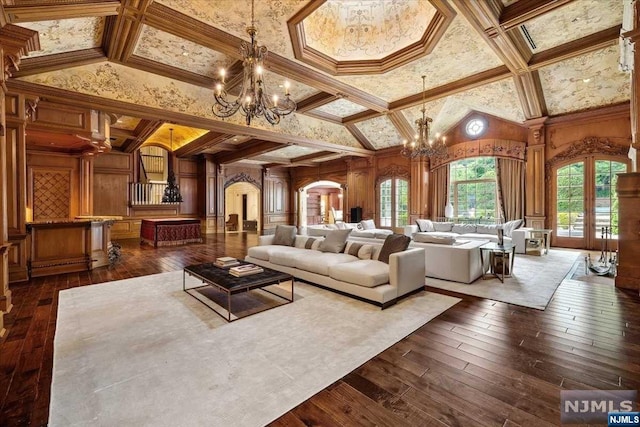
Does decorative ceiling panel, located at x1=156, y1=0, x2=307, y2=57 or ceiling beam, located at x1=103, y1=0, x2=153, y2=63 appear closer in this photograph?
ceiling beam, located at x1=103, y1=0, x2=153, y2=63

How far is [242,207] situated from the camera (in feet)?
52.0

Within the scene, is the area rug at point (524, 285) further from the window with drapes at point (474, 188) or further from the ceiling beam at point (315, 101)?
the ceiling beam at point (315, 101)

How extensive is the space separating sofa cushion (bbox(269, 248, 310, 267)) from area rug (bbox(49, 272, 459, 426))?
2.62ft

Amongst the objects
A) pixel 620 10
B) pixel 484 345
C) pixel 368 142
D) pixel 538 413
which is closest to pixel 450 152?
pixel 368 142

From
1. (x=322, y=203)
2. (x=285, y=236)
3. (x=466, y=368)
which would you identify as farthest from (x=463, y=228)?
(x=322, y=203)

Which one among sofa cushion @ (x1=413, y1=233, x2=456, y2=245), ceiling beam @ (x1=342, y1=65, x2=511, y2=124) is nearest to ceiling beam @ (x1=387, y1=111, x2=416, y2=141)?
ceiling beam @ (x1=342, y1=65, x2=511, y2=124)

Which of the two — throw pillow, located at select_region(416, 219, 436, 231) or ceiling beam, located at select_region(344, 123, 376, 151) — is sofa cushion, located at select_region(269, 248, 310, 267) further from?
ceiling beam, located at select_region(344, 123, 376, 151)

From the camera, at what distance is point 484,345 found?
2541mm

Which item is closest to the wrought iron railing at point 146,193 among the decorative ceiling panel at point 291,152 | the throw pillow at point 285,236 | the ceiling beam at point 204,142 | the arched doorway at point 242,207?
the ceiling beam at point 204,142

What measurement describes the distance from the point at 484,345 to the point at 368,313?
117 centimetres

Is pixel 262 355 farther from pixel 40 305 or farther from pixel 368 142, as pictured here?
pixel 368 142

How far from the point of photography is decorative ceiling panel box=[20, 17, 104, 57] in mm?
3535

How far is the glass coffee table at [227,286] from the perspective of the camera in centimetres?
317

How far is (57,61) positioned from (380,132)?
8267 millimetres
